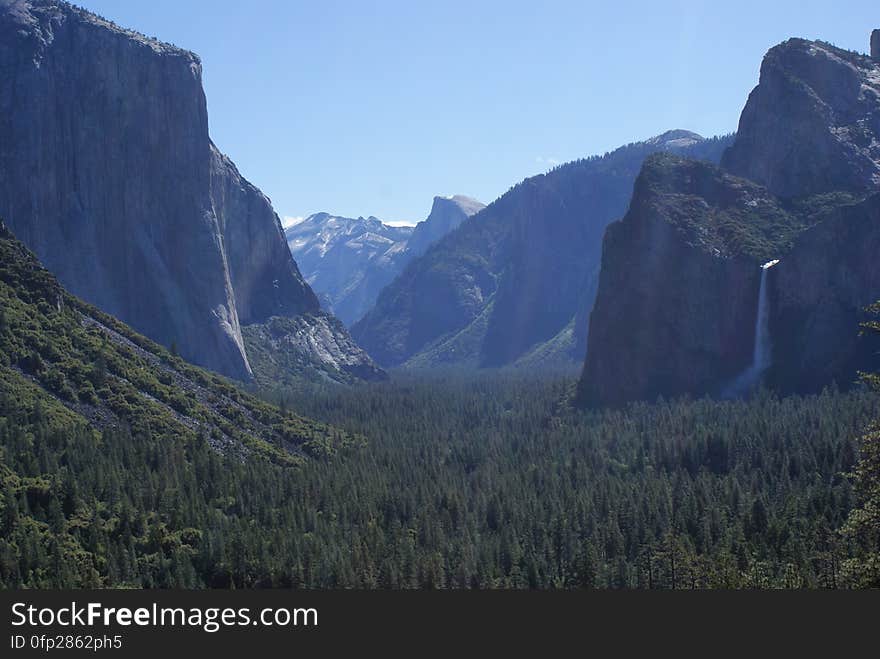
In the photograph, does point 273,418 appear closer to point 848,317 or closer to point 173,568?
point 173,568

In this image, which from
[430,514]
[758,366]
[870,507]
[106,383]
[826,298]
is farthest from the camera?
[758,366]

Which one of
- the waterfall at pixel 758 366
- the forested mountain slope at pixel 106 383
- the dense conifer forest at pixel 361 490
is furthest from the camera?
the waterfall at pixel 758 366

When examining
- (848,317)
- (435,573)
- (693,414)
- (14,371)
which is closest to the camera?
(435,573)

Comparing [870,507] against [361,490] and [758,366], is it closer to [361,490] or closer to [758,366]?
[361,490]

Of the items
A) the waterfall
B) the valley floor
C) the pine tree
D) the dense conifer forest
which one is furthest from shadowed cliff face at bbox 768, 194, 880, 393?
the pine tree

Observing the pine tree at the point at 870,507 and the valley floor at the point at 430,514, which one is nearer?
the pine tree at the point at 870,507

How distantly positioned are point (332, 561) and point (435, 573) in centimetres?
855

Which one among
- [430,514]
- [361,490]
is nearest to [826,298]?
[361,490]

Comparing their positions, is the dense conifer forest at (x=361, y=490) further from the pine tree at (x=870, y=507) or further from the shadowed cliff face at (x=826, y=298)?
the shadowed cliff face at (x=826, y=298)

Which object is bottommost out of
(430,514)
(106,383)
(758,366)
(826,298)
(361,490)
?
(430,514)

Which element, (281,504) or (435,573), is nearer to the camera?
(435,573)

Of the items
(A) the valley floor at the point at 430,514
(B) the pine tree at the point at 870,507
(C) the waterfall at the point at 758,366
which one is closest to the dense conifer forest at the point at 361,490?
(B) the pine tree at the point at 870,507

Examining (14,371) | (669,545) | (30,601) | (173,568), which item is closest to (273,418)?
(14,371)

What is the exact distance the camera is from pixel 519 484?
119562 millimetres
